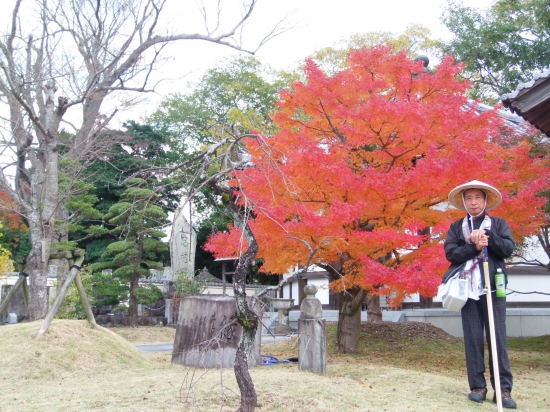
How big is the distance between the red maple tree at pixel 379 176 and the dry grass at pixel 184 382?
149cm

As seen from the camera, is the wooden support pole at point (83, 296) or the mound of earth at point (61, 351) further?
the wooden support pole at point (83, 296)

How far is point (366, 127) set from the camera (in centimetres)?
816

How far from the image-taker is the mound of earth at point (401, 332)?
36.4 feet

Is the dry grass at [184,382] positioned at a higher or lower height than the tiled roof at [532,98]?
lower

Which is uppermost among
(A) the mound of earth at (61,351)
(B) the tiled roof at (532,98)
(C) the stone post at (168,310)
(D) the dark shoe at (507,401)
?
(B) the tiled roof at (532,98)

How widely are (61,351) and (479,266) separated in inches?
214

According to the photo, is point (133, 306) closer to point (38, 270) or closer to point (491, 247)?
point (38, 270)

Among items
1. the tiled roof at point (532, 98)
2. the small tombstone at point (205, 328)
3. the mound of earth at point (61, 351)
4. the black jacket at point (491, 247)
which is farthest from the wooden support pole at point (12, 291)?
the tiled roof at point (532, 98)

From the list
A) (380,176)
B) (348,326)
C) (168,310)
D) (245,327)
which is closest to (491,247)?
(245,327)

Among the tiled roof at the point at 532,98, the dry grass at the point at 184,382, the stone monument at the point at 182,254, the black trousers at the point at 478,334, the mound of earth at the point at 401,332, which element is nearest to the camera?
the dry grass at the point at 184,382

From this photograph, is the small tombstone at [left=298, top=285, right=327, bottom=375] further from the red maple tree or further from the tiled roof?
the tiled roof

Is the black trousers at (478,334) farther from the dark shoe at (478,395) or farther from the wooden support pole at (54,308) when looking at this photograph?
the wooden support pole at (54,308)

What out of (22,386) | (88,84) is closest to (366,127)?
(22,386)

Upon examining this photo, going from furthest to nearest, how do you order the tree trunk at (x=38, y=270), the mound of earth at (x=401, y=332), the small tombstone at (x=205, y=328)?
the tree trunk at (x=38, y=270), the mound of earth at (x=401, y=332), the small tombstone at (x=205, y=328)
